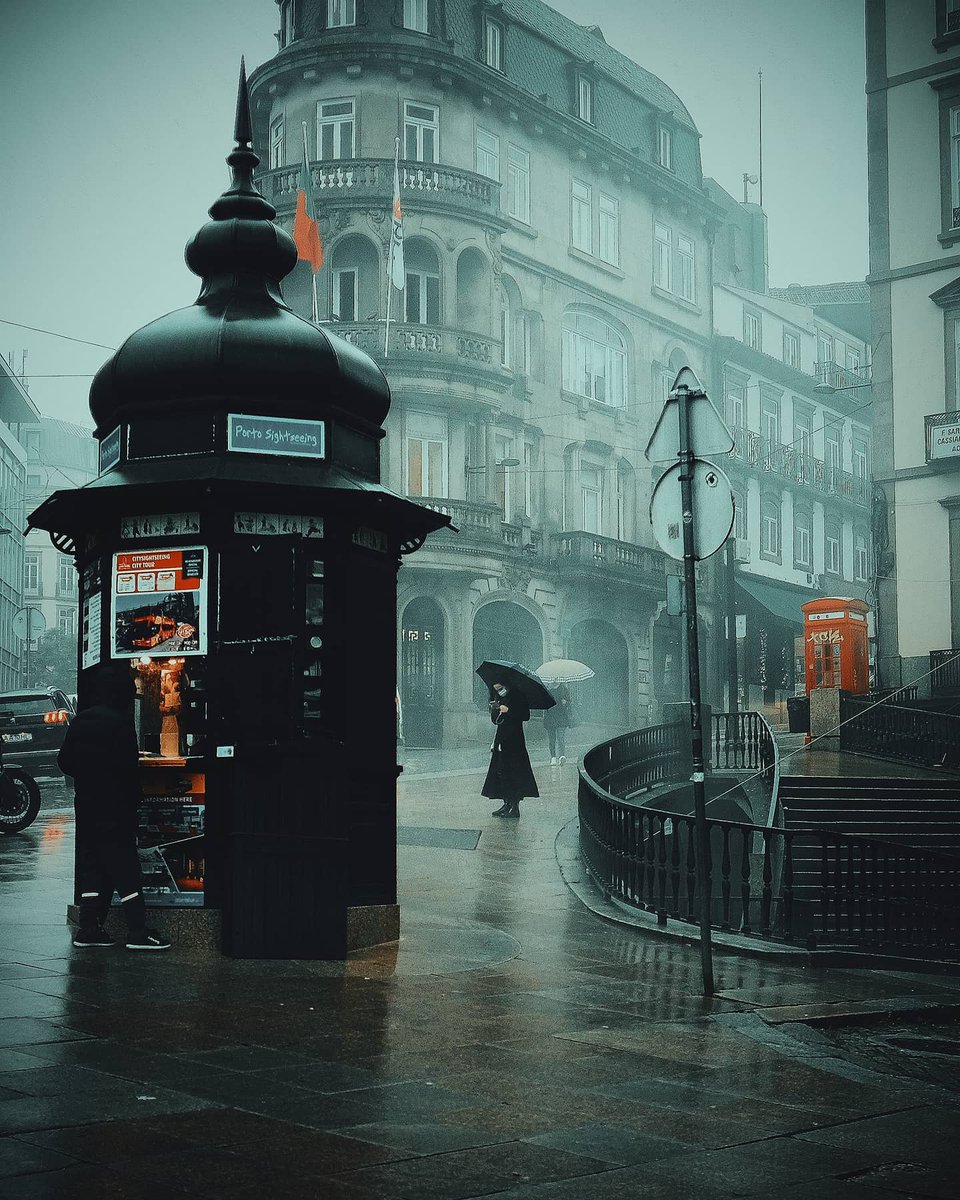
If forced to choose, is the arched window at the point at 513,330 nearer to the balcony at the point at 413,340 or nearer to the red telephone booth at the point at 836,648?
the balcony at the point at 413,340

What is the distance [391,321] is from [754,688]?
2029 centimetres

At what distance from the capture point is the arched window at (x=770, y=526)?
57.8m

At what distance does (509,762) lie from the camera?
21.1 m

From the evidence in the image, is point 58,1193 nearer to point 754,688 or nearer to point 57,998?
point 57,998

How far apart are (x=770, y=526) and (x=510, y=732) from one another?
39.2m

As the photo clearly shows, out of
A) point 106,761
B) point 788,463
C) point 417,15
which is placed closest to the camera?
point 106,761

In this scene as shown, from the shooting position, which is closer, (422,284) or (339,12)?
(339,12)

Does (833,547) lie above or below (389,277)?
below

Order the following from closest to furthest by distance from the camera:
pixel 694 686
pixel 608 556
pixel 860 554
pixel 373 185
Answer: pixel 694 686, pixel 373 185, pixel 608 556, pixel 860 554

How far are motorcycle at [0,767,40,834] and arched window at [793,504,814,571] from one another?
4449 cm

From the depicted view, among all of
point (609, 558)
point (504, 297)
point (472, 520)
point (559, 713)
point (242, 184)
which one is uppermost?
point (504, 297)

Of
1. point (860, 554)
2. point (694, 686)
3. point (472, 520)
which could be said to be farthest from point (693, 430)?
point (860, 554)

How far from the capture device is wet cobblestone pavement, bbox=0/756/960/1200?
5.07 m

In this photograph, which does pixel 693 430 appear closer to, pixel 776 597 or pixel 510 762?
pixel 510 762
